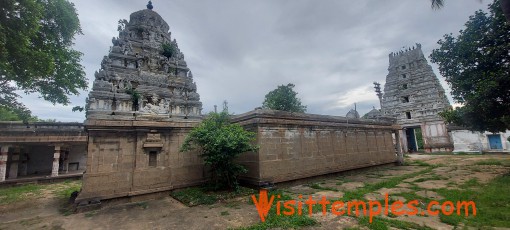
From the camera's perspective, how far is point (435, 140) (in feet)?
95.9

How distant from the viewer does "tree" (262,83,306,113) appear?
104ft

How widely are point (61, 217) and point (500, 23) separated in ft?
63.7

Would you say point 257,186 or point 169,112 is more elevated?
point 169,112

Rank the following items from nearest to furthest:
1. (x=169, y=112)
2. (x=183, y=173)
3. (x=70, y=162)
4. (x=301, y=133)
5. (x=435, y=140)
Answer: (x=183, y=173) → (x=301, y=133) → (x=169, y=112) → (x=70, y=162) → (x=435, y=140)

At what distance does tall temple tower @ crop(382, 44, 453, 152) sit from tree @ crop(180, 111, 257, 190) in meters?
31.3

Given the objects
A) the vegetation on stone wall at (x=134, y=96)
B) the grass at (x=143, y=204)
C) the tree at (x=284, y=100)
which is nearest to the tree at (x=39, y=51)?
the vegetation on stone wall at (x=134, y=96)

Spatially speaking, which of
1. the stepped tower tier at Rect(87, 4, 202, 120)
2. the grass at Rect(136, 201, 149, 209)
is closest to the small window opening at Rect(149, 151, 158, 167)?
the grass at Rect(136, 201, 149, 209)

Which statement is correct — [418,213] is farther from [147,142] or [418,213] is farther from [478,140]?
[478,140]

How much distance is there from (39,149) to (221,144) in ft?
72.1

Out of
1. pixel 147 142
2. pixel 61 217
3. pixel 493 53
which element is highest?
pixel 493 53

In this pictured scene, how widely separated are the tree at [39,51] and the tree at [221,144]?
7658 millimetres

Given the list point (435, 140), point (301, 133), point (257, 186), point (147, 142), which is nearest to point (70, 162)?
point (147, 142)

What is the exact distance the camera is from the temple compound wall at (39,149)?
14.6 m

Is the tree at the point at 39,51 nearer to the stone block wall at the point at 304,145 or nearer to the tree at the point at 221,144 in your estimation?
the tree at the point at 221,144
